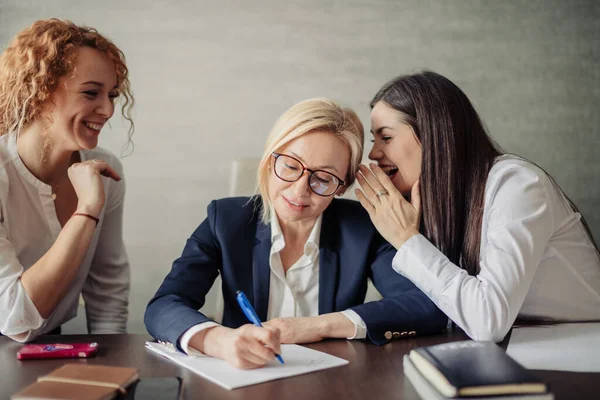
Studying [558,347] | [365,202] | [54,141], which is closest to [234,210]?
[365,202]

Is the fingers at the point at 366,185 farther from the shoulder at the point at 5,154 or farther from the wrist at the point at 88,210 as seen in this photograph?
the shoulder at the point at 5,154

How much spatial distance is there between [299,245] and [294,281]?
107 millimetres

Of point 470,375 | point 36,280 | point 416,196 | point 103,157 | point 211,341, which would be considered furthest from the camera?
point 103,157

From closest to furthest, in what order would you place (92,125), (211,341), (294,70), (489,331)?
(211,341) → (489,331) → (92,125) → (294,70)

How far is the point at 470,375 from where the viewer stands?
872 mm

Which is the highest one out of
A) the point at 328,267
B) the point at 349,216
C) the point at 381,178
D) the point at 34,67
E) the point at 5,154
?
the point at 34,67

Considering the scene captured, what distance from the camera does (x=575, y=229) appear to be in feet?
5.15

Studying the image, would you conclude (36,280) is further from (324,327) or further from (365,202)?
(365,202)

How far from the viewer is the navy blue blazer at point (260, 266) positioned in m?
1.48

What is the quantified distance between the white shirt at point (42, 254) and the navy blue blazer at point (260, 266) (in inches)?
13.1

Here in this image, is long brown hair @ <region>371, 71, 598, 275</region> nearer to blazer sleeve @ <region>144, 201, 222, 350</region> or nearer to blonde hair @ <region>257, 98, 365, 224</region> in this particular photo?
blonde hair @ <region>257, 98, 365, 224</region>

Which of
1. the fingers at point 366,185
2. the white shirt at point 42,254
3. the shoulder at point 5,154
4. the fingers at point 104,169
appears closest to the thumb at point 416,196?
the fingers at point 366,185

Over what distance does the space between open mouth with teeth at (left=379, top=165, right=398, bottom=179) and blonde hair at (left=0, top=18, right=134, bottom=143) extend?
3.15ft

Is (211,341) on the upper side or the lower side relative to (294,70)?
lower
